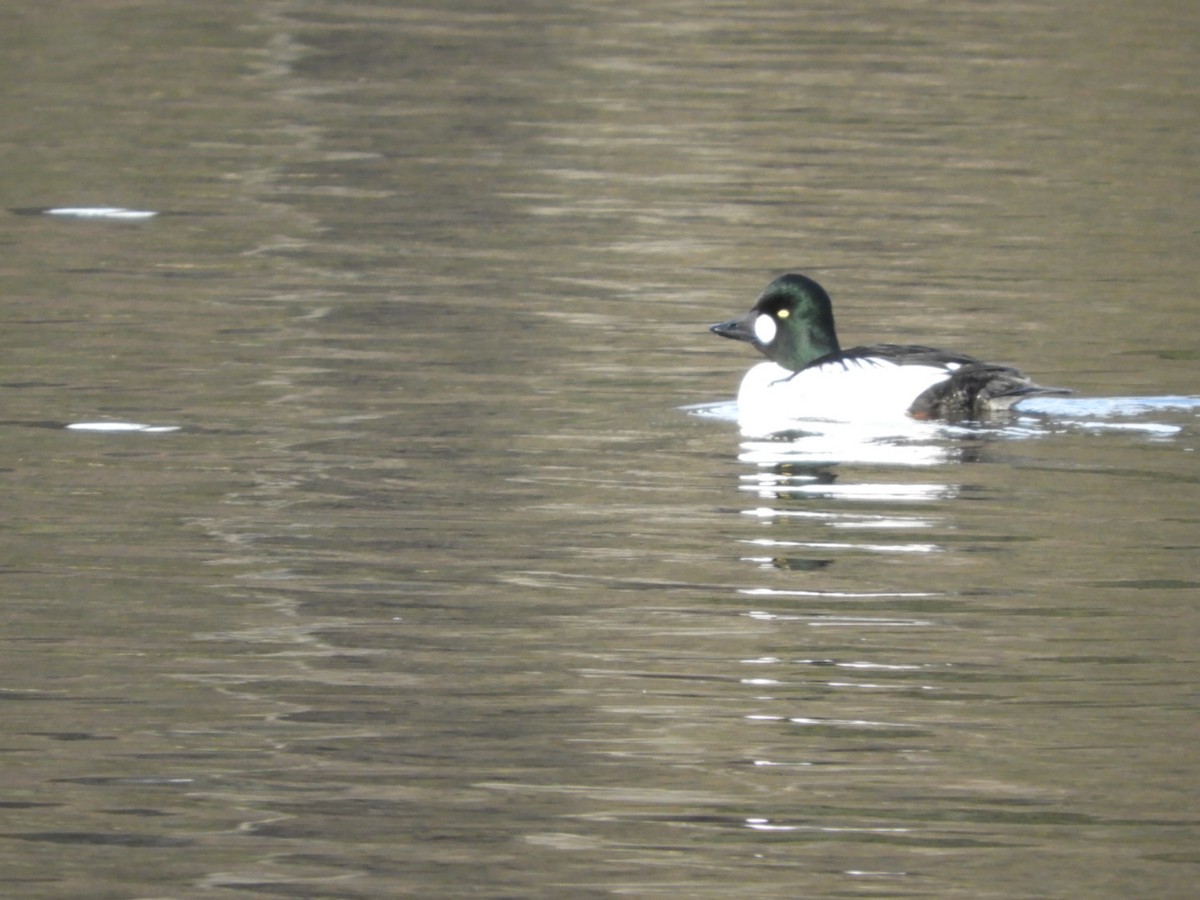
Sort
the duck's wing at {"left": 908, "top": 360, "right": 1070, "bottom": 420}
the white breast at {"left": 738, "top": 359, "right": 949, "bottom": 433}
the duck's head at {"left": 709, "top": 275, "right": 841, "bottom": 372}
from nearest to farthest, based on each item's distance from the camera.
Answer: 1. the duck's wing at {"left": 908, "top": 360, "right": 1070, "bottom": 420}
2. the white breast at {"left": 738, "top": 359, "right": 949, "bottom": 433}
3. the duck's head at {"left": 709, "top": 275, "right": 841, "bottom": 372}

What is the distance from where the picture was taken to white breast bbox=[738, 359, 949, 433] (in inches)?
428

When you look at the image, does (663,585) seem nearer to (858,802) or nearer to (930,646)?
(930,646)

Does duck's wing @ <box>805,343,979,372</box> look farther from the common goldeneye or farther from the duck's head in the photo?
the duck's head

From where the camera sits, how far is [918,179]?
18375 mm

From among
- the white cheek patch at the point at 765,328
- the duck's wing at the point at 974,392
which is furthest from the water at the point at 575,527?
the white cheek patch at the point at 765,328

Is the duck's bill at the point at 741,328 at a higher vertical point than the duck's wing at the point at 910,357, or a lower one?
higher

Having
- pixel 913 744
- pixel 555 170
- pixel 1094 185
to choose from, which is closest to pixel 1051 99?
pixel 1094 185

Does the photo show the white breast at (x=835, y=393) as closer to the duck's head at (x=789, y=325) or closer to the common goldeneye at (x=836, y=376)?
the common goldeneye at (x=836, y=376)

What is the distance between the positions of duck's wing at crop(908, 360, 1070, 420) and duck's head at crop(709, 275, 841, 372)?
92cm

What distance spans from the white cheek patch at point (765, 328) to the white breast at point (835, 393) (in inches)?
16.9

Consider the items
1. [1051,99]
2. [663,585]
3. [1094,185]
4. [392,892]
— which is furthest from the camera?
[1051,99]

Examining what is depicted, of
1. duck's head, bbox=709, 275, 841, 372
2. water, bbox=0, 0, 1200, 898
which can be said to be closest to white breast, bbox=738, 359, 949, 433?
water, bbox=0, 0, 1200, 898

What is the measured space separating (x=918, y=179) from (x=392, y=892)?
1359 cm

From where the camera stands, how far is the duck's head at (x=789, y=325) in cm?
1170
